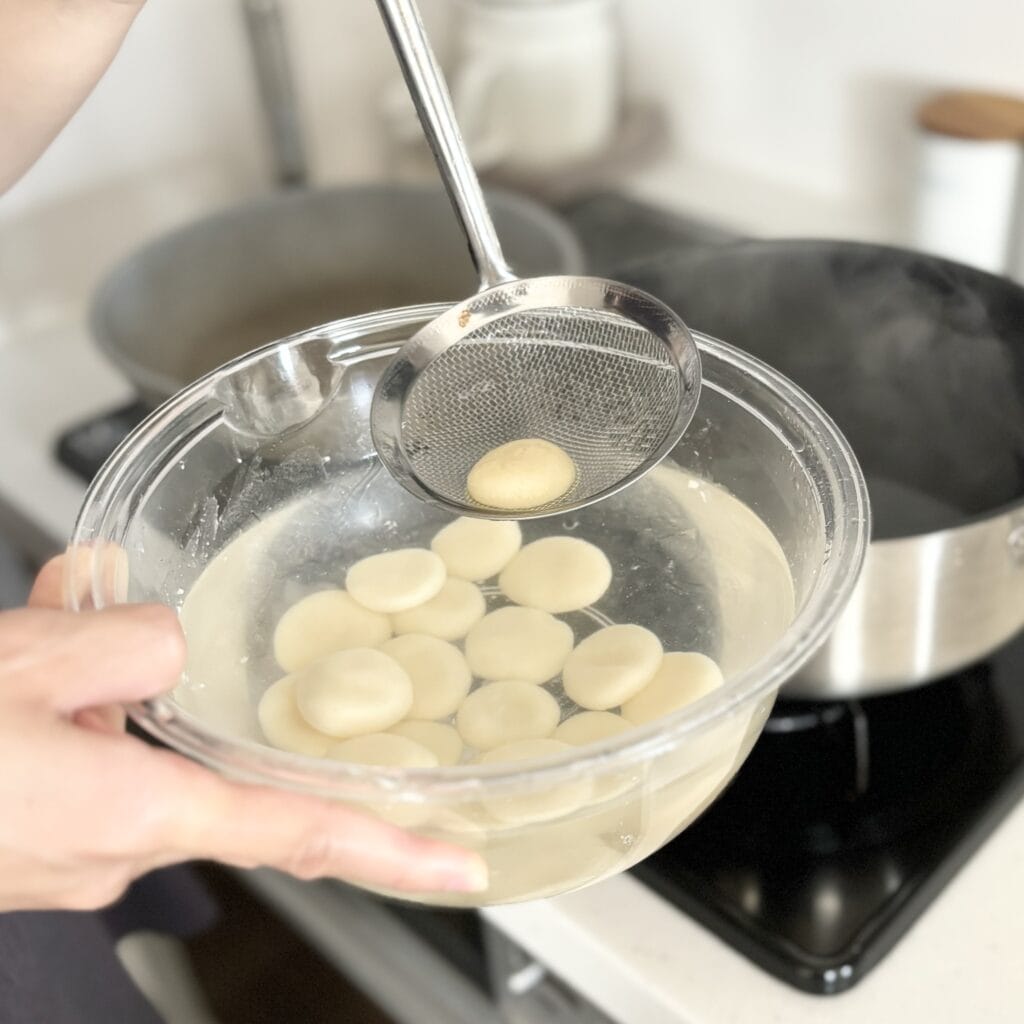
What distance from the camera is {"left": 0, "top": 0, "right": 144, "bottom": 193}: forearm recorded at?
23.2 inches

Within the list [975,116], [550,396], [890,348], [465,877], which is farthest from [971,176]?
[465,877]

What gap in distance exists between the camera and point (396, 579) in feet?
1.71

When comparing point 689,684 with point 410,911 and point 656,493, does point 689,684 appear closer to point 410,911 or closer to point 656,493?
point 656,493

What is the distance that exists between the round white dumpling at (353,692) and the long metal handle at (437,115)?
18cm

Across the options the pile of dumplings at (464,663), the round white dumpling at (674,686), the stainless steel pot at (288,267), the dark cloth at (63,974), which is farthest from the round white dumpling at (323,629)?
the stainless steel pot at (288,267)

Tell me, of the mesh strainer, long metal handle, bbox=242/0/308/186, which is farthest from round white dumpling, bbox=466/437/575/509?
long metal handle, bbox=242/0/308/186

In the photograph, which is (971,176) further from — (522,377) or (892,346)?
(522,377)

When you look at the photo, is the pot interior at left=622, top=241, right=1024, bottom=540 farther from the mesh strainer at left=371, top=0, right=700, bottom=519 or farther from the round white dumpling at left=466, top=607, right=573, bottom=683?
the round white dumpling at left=466, top=607, right=573, bottom=683

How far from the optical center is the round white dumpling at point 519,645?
0.49m

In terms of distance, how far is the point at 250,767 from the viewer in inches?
14.3

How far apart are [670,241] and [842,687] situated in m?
0.53

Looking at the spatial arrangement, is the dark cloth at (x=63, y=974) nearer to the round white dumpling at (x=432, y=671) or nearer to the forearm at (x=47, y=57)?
the round white dumpling at (x=432, y=671)

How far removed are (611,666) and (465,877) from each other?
14 centimetres

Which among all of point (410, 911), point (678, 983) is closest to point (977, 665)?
point (678, 983)
